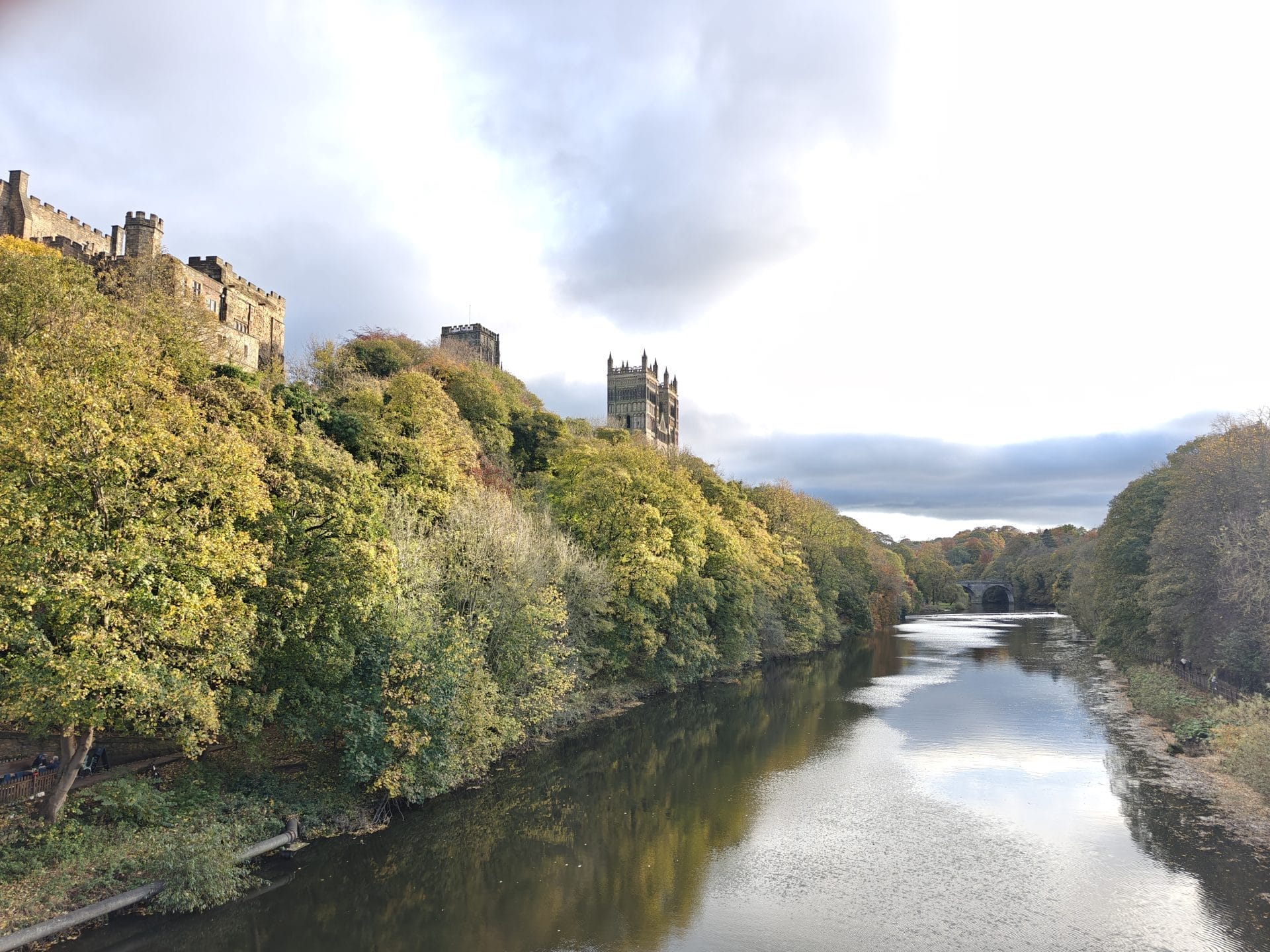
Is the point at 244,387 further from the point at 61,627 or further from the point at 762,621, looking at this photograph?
the point at 762,621

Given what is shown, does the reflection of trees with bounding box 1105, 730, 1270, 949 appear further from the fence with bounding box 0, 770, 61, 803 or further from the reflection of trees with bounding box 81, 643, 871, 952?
the fence with bounding box 0, 770, 61, 803

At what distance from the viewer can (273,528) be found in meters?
23.4

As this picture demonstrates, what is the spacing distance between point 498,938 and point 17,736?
1796 centimetres

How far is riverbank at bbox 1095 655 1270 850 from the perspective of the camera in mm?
26844

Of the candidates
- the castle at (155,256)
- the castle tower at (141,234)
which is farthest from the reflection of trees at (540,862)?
the castle tower at (141,234)

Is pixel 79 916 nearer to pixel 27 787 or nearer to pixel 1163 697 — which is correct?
pixel 27 787

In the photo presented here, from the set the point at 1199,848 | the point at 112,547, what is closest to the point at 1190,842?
the point at 1199,848

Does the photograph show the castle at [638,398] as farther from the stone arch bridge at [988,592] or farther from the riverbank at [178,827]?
the riverbank at [178,827]

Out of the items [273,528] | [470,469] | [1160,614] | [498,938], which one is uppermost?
[470,469]

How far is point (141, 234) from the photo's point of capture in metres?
55.8

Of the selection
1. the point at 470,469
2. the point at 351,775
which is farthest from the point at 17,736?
the point at 470,469

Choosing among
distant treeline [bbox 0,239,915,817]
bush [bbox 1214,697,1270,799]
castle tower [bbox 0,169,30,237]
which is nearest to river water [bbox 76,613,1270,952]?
bush [bbox 1214,697,1270,799]

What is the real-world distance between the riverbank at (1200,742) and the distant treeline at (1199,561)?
2.76 metres

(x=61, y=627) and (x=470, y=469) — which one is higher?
(x=470, y=469)
